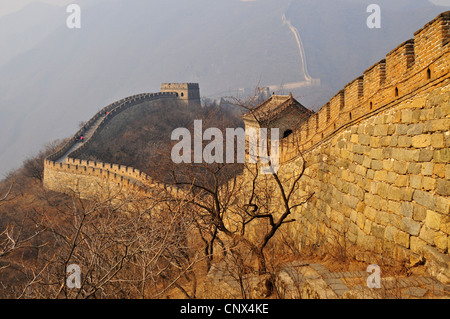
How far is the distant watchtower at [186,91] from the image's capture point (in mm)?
52688

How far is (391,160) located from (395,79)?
1.13m

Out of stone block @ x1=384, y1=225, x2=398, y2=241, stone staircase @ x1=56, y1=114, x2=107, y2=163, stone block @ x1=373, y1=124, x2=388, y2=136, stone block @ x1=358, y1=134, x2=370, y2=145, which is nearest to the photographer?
stone block @ x1=384, y1=225, x2=398, y2=241

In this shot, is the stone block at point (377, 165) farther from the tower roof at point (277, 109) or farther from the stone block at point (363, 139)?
the tower roof at point (277, 109)

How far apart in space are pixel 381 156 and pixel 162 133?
113 feet

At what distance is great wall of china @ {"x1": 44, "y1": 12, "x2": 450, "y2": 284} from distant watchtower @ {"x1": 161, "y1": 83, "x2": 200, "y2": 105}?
149 feet

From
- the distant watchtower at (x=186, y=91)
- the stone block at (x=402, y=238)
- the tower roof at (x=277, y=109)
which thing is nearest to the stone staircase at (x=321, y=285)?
the stone block at (x=402, y=238)

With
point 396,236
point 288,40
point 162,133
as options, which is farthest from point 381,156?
point 288,40

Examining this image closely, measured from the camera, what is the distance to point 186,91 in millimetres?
52750

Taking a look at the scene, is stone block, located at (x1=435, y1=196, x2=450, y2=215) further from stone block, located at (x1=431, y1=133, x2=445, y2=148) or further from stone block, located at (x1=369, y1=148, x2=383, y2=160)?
stone block, located at (x1=369, y1=148, x2=383, y2=160)

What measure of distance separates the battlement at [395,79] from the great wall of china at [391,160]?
0.04 feet

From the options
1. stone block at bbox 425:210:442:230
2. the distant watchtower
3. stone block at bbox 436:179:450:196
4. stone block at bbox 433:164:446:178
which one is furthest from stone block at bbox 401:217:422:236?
the distant watchtower

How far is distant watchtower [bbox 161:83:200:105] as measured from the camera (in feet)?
173
